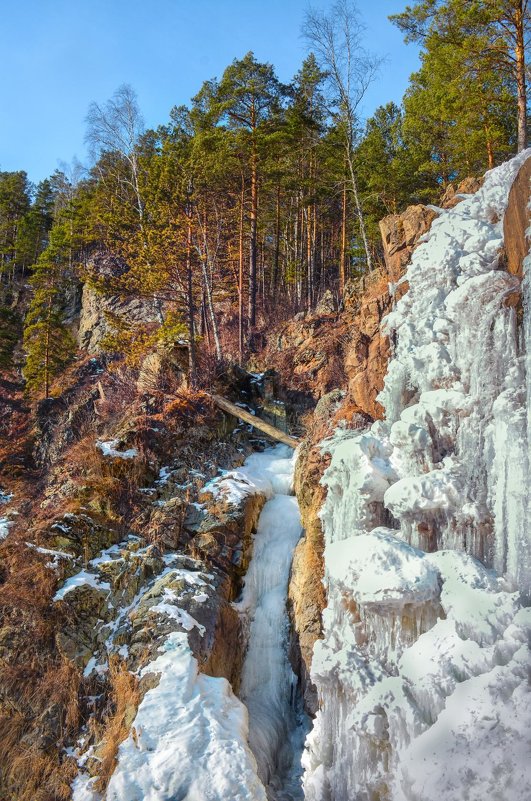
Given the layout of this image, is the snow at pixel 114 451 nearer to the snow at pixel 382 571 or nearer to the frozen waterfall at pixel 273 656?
the frozen waterfall at pixel 273 656

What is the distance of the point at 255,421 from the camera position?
1210 centimetres

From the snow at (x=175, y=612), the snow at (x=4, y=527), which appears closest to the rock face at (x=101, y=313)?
the snow at (x=4, y=527)

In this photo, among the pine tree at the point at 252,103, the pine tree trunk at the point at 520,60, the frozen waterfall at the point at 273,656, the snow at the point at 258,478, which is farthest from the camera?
the pine tree at the point at 252,103

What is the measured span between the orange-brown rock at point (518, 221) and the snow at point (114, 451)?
25.8 ft

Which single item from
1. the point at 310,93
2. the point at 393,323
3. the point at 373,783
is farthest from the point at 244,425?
the point at 310,93

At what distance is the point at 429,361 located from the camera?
6.54 metres

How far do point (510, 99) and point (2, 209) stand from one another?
30591mm

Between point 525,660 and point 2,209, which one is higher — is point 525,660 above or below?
below

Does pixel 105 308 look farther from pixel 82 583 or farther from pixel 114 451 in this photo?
pixel 82 583

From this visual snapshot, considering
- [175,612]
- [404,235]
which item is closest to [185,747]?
[175,612]

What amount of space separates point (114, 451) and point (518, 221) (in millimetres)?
8396

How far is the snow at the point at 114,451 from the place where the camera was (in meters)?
10.2

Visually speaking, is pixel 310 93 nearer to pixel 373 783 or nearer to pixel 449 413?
pixel 449 413

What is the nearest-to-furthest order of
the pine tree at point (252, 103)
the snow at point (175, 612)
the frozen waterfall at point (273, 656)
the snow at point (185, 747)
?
the snow at point (185, 747), the frozen waterfall at point (273, 656), the snow at point (175, 612), the pine tree at point (252, 103)
